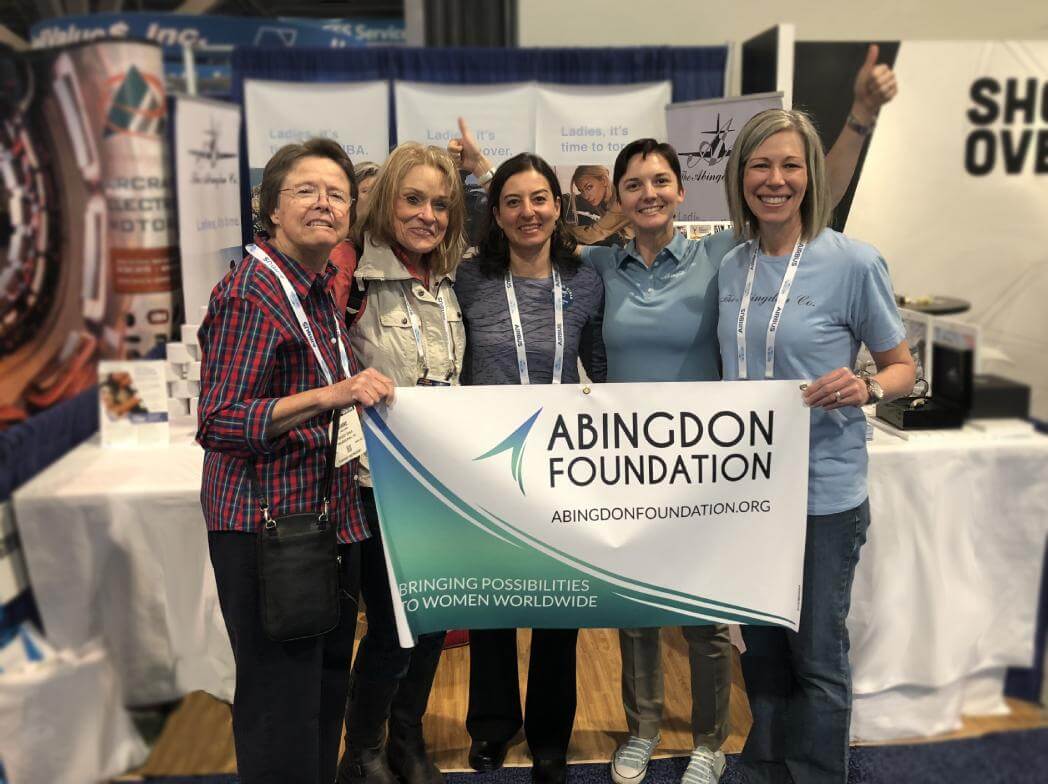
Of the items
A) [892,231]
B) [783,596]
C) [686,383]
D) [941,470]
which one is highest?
[892,231]

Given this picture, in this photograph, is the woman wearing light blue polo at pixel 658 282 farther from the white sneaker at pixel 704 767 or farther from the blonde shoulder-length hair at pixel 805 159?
the white sneaker at pixel 704 767

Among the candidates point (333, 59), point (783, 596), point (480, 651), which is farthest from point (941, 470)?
point (333, 59)

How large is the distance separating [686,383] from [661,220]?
0.42 m

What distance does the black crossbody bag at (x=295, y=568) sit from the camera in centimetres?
142

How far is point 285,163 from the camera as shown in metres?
1.42

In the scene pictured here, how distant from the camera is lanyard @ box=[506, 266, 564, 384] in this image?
72.9 inches

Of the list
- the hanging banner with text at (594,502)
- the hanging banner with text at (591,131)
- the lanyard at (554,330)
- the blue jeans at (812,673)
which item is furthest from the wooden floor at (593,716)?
the hanging banner with text at (591,131)

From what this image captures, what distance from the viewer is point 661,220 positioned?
1.85 metres

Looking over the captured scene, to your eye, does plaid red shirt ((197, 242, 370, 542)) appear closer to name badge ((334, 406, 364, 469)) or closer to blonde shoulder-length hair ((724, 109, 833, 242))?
name badge ((334, 406, 364, 469))

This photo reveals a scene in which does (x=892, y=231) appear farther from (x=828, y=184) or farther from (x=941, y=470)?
(x=941, y=470)

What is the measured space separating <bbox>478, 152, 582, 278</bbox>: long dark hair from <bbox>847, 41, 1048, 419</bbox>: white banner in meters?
0.78

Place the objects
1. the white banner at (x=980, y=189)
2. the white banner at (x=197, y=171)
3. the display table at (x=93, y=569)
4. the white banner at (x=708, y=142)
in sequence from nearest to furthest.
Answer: the white banner at (x=197, y=171), the display table at (x=93, y=569), the white banner at (x=980, y=189), the white banner at (x=708, y=142)

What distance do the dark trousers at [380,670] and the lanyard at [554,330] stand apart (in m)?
0.46

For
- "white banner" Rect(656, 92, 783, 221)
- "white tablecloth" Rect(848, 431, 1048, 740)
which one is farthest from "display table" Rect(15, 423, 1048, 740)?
"white banner" Rect(656, 92, 783, 221)
